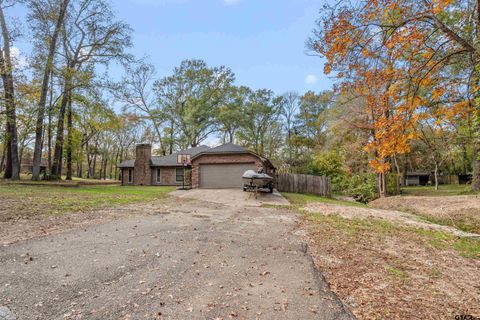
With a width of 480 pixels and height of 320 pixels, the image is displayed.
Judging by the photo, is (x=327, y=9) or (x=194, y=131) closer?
(x=327, y=9)

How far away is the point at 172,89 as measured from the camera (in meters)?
32.8

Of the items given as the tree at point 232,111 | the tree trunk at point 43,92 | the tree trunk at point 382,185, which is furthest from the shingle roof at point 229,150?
the tree at point 232,111

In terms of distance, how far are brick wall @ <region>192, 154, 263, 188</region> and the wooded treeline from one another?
6.70 metres

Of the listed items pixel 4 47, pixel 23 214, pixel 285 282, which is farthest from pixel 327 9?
pixel 4 47

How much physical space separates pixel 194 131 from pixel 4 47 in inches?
728

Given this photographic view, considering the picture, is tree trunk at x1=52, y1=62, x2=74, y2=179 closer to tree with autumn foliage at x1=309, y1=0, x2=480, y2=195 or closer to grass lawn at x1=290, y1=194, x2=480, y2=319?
tree with autumn foliage at x1=309, y1=0, x2=480, y2=195

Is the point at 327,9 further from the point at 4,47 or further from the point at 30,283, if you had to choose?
the point at 4,47

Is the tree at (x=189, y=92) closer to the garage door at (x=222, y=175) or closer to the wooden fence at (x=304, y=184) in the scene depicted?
the garage door at (x=222, y=175)

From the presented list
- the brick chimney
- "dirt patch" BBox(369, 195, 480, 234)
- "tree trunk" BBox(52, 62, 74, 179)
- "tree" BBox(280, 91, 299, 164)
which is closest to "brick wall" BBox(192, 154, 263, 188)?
the brick chimney

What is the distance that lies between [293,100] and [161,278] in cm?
3236

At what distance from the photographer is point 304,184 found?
19.9 m

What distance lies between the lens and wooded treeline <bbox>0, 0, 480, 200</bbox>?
20.9ft

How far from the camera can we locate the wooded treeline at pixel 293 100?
20.9ft

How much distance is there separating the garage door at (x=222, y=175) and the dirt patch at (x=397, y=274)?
11.6 metres
